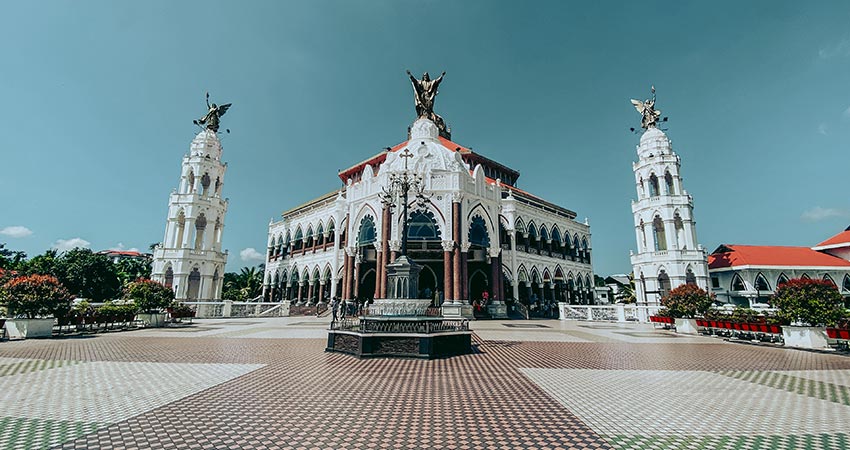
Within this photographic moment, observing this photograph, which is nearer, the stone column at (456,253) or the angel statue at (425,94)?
the stone column at (456,253)

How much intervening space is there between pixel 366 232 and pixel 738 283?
4066 cm

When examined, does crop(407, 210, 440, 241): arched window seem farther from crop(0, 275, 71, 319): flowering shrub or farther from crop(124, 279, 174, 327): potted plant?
crop(0, 275, 71, 319): flowering shrub

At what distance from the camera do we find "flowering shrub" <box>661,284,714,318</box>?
63.0 ft

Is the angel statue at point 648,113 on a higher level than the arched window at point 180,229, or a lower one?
higher

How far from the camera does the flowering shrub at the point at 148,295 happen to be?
2233cm

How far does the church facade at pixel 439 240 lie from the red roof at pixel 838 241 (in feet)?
92.8

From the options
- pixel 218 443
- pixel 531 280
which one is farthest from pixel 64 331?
pixel 531 280

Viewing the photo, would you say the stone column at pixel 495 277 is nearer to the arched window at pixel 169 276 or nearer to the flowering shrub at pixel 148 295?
the flowering shrub at pixel 148 295

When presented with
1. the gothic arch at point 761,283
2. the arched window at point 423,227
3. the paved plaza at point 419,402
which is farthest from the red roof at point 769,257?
the paved plaza at point 419,402

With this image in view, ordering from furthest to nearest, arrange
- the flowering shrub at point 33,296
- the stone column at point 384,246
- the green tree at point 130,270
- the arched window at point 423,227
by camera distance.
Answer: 1. the green tree at point 130,270
2. the arched window at point 423,227
3. the stone column at point 384,246
4. the flowering shrub at point 33,296

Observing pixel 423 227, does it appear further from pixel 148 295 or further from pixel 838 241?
pixel 838 241

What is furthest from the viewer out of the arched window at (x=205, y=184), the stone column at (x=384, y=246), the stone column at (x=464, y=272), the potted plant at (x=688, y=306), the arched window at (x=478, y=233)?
the arched window at (x=205, y=184)

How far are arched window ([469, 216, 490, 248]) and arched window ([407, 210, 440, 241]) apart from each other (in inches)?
133

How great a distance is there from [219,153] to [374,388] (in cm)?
4724
